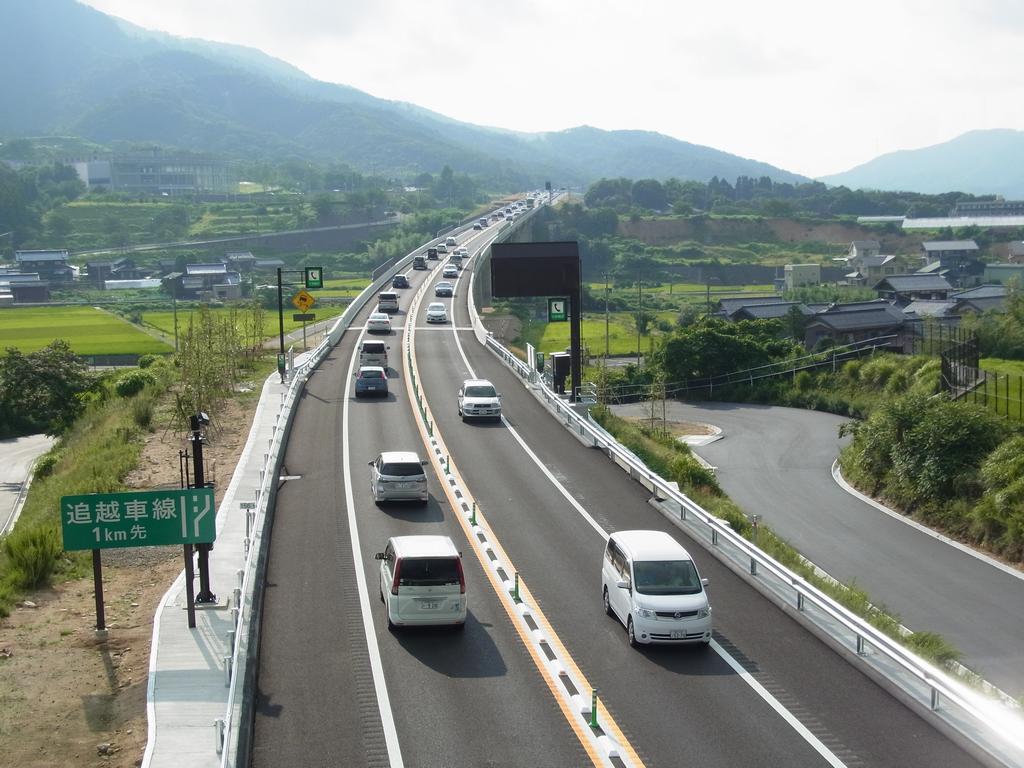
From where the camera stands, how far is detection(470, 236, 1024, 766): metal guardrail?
14.9 m

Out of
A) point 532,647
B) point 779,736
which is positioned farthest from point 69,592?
point 779,736

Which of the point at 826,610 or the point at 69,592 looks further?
the point at 69,592

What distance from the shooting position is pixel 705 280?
17788cm

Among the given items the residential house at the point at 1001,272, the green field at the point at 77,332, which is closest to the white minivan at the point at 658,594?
the green field at the point at 77,332

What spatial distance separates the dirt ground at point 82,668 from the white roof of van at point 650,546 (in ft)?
28.7

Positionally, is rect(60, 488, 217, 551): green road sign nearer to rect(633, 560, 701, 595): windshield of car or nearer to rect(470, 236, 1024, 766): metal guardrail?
rect(633, 560, 701, 595): windshield of car

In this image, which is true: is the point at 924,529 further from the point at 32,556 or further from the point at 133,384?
the point at 133,384

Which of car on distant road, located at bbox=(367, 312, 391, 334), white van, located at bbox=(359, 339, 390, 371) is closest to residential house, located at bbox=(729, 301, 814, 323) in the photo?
car on distant road, located at bbox=(367, 312, 391, 334)

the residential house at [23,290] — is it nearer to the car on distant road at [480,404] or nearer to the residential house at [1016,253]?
the car on distant road at [480,404]

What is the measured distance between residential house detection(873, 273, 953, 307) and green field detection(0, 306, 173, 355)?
75.9 metres

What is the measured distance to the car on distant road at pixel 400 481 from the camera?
2905cm

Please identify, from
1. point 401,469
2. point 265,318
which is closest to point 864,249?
point 265,318

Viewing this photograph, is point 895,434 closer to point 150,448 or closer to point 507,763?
point 150,448

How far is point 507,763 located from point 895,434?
31.2 meters
